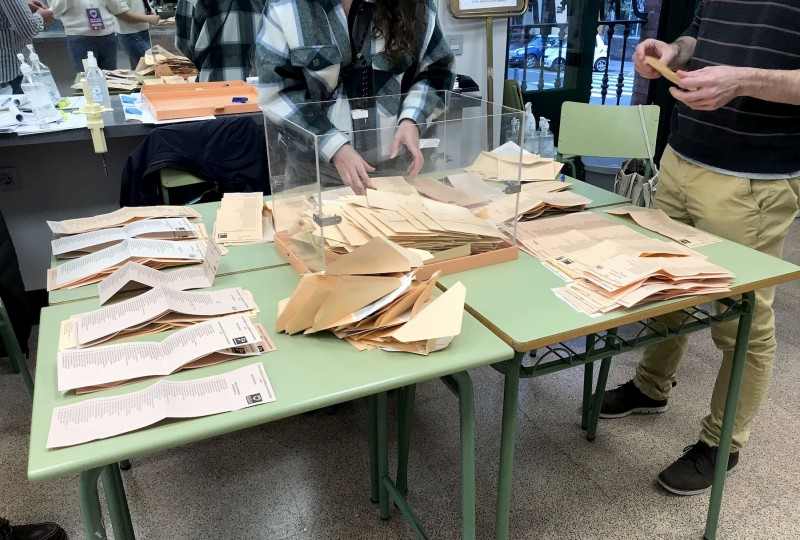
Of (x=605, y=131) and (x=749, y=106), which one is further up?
(x=749, y=106)

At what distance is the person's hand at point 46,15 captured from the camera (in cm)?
249

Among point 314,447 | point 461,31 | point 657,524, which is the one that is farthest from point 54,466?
point 461,31

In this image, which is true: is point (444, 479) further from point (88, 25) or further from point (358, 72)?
point (88, 25)

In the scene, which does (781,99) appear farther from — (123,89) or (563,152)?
(123,89)

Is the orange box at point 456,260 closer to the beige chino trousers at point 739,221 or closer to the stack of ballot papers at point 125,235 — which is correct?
the stack of ballot papers at point 125,235

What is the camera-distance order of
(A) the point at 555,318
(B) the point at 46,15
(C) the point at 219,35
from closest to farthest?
1. (A) the point at 555,318
2. (B) the point at 46,15
3. (C) the point at 219,35

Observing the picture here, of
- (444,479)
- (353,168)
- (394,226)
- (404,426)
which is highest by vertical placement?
(353,168)

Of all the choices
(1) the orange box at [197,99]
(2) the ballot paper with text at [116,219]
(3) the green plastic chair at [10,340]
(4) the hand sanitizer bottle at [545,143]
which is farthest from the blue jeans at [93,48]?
(4) the hand sanitizer bottle at [545,143]

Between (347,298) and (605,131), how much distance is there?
1615 millimetres

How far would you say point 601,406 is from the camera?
6.30ft

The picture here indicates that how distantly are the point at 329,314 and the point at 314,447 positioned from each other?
99cm

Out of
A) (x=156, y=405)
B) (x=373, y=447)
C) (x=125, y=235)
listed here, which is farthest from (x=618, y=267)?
(x=125, y=235)

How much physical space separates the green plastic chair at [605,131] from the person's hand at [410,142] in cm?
108

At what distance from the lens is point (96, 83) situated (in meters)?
2.48
